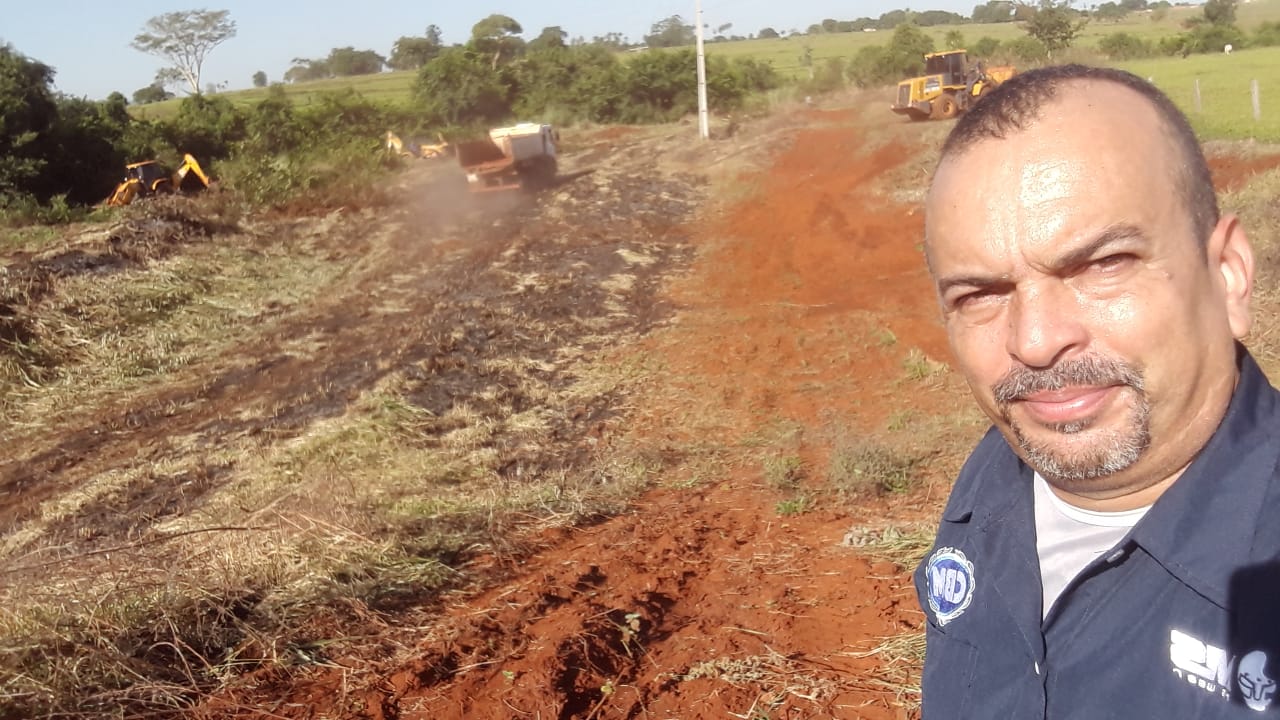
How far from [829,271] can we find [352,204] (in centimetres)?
1132

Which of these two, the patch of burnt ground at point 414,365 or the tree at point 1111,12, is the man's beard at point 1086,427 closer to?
the patch of burnt ground at point 414,365

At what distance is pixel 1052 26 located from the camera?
2966 centimetres

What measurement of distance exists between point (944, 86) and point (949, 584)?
24159 mm

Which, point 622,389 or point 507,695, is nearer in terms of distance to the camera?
point 507,695

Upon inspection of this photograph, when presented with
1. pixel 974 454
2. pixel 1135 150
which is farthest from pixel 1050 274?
pixel 974 454

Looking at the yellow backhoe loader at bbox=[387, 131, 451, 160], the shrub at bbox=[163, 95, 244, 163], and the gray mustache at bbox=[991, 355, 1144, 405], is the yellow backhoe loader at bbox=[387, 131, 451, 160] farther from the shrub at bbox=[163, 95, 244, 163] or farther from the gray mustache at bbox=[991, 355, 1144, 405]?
the gray mustache at bbox=[991, 355, 1144, 405]

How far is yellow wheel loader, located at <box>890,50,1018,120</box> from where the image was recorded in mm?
23547

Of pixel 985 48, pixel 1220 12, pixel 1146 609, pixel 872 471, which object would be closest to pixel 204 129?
pixel 985 48

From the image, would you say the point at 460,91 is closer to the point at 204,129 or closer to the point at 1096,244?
the point at 204,129

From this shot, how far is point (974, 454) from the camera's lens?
1.81 meters

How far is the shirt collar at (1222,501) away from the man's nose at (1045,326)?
0.22m

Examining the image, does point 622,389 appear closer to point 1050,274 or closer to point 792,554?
point 792,554

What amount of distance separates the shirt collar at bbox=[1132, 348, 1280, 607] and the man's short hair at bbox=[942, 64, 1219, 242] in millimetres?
245

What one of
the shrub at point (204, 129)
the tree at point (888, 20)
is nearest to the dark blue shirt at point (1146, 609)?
the shrub at point (204, 129)
